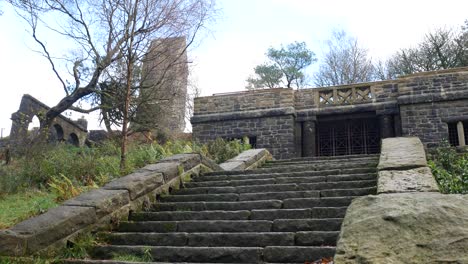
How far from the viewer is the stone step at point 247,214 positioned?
519 cm

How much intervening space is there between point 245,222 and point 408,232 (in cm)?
259

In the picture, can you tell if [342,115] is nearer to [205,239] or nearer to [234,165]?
[234,165]

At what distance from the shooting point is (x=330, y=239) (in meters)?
4.39

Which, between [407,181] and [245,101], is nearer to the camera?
[407,181]

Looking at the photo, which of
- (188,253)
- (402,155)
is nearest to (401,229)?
(188,253)

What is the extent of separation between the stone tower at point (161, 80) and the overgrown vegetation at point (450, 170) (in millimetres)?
7864

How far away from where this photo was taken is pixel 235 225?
5.16 metres

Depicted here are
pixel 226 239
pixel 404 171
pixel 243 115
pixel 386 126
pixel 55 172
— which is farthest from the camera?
pixel 243 115

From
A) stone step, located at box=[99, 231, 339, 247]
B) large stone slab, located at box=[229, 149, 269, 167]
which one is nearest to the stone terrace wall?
large stone slab, located at box=[229, 149, 269, 167]

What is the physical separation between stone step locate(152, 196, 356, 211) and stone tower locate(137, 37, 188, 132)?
308 inches

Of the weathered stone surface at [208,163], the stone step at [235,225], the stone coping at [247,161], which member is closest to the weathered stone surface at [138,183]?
the stone step at [235,225]

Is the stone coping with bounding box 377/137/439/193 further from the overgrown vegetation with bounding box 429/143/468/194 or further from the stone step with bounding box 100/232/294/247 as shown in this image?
the stone step with bounding box 100/232/294/247

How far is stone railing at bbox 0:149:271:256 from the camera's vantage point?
14.8 feet

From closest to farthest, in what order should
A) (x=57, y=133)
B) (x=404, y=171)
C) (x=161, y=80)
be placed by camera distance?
(x=404, y=171) → (x=161, y=80) → (x=57, y=133)
